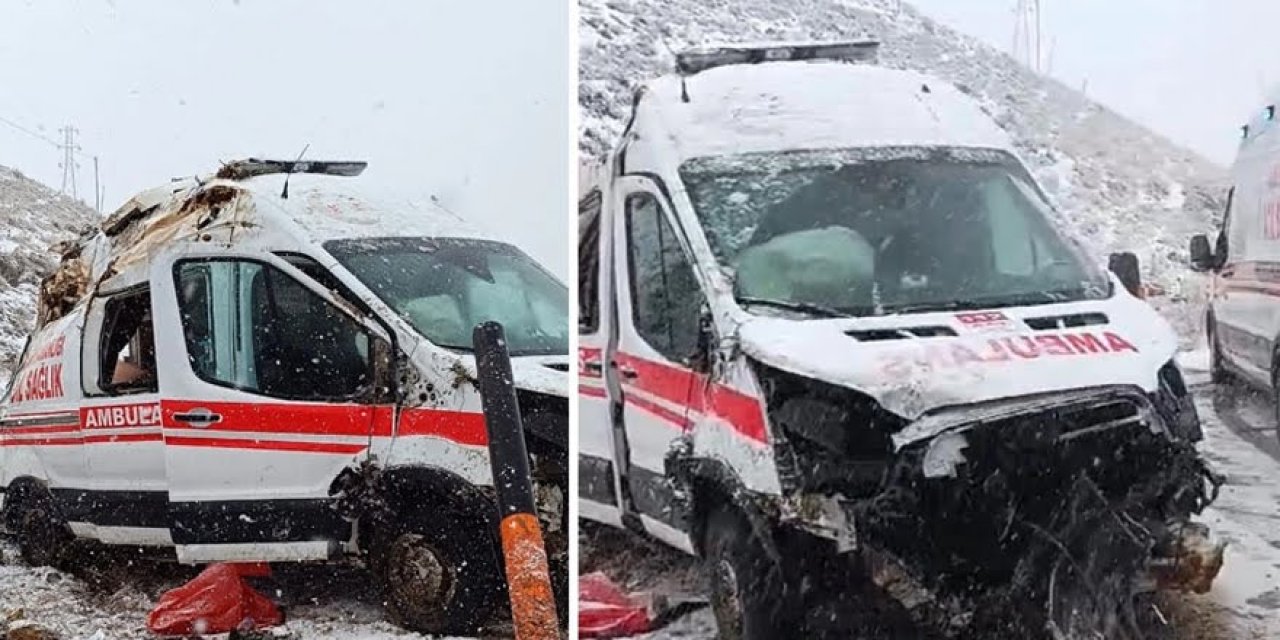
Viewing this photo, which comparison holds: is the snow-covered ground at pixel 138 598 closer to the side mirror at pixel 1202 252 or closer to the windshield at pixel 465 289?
the windshield at pixel 465 289

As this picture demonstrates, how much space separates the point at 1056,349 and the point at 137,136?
2.38 m

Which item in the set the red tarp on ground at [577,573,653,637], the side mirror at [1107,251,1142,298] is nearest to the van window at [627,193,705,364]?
the red tarp on ground at [577,573,653,637]

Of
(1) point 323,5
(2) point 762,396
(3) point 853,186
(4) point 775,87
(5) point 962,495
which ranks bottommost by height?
(5) point 962,495

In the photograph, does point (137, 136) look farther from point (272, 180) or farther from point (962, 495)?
point (962, 495)

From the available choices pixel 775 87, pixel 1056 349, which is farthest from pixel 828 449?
pixel 775 87

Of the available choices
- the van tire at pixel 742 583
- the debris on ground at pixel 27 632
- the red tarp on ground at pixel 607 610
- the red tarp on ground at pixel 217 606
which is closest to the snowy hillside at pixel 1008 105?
the van tire at pixel 742 583

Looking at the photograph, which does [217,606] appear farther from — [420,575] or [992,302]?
[992,302]

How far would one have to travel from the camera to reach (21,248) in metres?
3.74

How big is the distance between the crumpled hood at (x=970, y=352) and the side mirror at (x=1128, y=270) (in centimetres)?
6

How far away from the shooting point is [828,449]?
2896 mm

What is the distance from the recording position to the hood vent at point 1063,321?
2939 mm

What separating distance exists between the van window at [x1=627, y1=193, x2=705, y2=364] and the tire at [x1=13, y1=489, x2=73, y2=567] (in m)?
1.76

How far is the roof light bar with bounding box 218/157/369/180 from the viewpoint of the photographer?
133 inches

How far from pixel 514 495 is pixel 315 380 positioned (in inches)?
22.9
